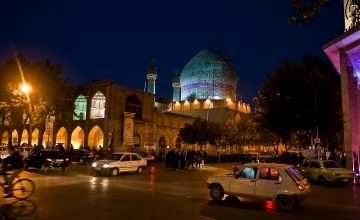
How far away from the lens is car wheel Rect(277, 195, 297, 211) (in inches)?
359

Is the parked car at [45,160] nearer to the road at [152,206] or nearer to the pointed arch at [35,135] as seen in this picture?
the road at [152,206]

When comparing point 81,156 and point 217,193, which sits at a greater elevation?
point 81,156

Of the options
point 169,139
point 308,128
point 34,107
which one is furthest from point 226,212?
point 169,139

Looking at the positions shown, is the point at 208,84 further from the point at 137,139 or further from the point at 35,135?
the point at 35,135

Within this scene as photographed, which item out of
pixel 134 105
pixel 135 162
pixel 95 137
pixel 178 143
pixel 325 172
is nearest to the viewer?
pixel 325 172

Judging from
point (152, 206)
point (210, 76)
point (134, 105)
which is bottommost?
point (152, 206)

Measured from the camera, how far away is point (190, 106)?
204 ft

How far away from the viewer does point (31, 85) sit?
95.9ft

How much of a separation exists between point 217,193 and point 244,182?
1.05m

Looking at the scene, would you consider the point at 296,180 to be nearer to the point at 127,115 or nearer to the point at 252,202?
the point at 252,202

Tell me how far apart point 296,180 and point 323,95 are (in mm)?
17654

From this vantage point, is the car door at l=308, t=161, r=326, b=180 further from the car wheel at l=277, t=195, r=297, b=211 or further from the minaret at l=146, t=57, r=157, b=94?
the minaret at l=146, t=57, r=157, b=94

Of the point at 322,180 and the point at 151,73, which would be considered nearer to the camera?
the point at 322,180

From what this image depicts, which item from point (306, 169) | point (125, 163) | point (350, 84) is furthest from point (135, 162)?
point (350, 84)
